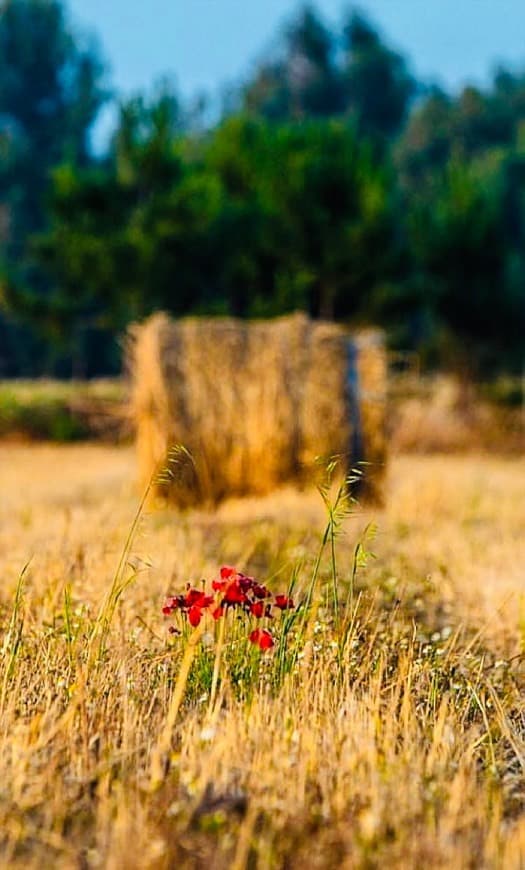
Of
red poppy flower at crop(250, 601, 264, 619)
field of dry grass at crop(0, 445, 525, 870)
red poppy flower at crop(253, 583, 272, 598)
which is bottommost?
field of dry grass at crop(0, 445, 525, 870)

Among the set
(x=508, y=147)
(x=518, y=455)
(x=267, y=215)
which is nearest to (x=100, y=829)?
(x=518, y=455)

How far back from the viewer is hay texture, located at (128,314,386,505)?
357 inches

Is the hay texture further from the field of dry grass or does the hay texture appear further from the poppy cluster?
the poppy cluster

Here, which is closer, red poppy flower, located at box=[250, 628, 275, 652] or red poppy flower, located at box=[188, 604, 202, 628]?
red poppy flower, located at box=[250, 628, 275, 652]

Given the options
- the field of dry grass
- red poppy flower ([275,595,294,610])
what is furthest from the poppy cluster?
the field of dry grass

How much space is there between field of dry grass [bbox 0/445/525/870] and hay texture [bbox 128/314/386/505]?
401cm

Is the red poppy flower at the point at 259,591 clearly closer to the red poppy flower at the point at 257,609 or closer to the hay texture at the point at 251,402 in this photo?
the red poppy flower at the point at 257,609

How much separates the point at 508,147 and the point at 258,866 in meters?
39.9

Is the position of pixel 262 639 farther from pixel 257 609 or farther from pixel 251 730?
pixel 251 730

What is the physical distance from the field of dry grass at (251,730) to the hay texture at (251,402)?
4.01 m

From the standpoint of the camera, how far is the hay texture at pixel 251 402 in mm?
9070

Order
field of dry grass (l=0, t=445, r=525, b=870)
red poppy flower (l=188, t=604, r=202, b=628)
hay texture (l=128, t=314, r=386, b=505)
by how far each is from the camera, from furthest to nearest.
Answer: hay texture (l=128, t=314, r=386, b=505) → red poppy flower (l=188, t=604, r=202, b=628) → field of dry grass (l=0, t=445, r=525, b=870)

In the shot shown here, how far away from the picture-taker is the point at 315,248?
21.2 meters

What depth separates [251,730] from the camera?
2.71 m
